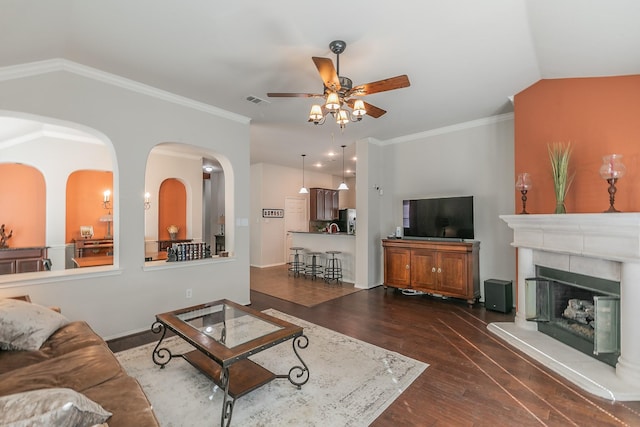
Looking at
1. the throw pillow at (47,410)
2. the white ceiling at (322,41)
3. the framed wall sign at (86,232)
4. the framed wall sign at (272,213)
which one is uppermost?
the white ceiling at (322,41)

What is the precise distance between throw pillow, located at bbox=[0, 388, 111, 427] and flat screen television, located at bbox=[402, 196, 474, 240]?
4.89 m

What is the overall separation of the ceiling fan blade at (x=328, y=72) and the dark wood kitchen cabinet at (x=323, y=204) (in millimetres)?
6974

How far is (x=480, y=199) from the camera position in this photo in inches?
193

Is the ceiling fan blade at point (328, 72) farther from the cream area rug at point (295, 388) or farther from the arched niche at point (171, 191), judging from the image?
the arched niche at point (171, 191)

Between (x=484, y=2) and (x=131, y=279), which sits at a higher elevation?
(x=484, y=2)

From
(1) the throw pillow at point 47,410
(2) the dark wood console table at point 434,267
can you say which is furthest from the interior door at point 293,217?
(1) the throw pillow at point 47,410

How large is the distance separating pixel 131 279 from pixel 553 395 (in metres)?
4.24

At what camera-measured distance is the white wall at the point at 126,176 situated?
9.55 ft

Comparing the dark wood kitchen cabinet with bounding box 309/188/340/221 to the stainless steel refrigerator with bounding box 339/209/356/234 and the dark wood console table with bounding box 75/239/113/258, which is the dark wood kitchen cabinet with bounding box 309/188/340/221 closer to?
the stainless steel refrigerator with bounding box 339/209/356/234

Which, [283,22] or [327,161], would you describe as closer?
[283,22]

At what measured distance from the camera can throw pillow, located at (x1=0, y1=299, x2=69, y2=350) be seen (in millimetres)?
2064

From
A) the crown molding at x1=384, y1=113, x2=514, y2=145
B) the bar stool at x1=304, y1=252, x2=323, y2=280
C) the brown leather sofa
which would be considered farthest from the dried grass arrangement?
the bar stool at x1=304, y1=252, x2=323, y2=280

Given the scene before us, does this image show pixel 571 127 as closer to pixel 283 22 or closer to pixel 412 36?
pixel 412 36

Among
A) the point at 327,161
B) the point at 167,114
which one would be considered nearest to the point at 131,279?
the point at 167,114
